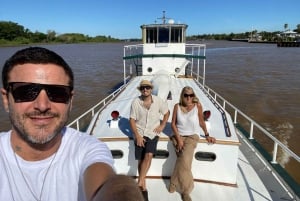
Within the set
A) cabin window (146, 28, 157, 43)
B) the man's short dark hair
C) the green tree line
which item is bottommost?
the man's short dark hair

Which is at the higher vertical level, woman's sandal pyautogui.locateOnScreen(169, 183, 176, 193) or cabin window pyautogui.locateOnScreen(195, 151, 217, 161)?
cabin window pyautogui.locateOnScreen(195, 151, 217, 161)

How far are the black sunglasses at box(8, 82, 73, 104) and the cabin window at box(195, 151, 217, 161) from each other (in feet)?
11.6

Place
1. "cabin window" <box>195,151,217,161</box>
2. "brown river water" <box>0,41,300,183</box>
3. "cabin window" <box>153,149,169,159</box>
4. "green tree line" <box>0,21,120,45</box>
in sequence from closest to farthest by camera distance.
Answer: "cabin window" <box>195,151,217,161</box> < "cabin window" <box>153,149,169,159</box> < "brown river water" <box>0,41,300,183</box> < "green tree line" <box>0,21,120,45</box>

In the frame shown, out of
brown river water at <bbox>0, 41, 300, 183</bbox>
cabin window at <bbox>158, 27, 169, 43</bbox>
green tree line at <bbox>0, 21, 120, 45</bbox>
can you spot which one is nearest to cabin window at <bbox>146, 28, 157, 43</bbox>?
cabin window at <bbox>158, 27, 169, 43</bbox>

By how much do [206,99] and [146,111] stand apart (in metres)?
4.32

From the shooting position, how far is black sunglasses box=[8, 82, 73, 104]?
5.46 ft

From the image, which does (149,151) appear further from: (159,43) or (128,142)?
(159,43)

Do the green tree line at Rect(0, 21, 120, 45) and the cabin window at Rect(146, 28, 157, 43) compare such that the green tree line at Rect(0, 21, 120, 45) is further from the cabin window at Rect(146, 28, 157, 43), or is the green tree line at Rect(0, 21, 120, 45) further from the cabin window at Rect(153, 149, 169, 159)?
the cabin window at Rect(153, 149, 169, 159)

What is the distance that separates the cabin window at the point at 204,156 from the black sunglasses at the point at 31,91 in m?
3.53

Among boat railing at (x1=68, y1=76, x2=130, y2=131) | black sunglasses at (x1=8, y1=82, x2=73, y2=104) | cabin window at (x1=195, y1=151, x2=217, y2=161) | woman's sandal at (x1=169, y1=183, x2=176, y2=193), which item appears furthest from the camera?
boat railing at (x1=68, y1=76, x2=130, y2=131)

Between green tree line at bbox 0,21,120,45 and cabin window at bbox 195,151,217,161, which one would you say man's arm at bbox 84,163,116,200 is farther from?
green tree line at bbox 0,21,120,45

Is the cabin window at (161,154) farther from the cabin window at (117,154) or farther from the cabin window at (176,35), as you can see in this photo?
the cabin window at (176,35)

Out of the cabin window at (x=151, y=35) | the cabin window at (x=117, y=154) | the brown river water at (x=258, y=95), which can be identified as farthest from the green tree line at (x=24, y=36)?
the cabin window at (x=117, y=154)

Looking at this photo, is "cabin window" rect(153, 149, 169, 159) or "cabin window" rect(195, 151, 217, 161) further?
"cabin window" rect(153, 149, 169, 159)
